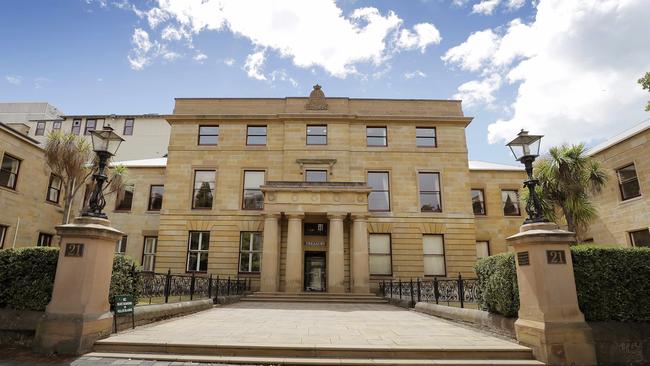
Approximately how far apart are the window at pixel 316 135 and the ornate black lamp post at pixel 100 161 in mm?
16309

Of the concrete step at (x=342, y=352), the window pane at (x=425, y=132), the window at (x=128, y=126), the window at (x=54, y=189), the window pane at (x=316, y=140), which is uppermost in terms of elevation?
the window at (x=128, y=126)

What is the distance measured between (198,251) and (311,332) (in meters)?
15.8

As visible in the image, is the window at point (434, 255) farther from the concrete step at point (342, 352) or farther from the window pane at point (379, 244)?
the concrete step at point (342, 352)

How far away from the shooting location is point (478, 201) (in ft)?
83.3

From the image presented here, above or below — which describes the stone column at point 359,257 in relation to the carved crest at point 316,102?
below

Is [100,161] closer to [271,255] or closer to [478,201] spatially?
[271,255]

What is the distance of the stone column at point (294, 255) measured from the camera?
18.7 metres

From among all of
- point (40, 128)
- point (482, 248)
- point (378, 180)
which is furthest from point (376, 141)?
point (40, 128)

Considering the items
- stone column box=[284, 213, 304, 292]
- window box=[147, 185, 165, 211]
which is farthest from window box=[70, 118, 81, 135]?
stone column box=[284, 213, 304, 292]

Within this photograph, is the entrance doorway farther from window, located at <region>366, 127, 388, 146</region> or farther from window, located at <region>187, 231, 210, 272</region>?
window, located at <region>366, 127, 388, 146</region>

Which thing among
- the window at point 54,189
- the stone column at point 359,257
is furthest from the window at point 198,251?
the window at point 54,189

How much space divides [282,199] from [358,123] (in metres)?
8.40

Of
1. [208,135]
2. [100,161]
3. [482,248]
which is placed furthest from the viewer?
[208,135]

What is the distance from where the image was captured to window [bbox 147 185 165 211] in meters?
25.2
